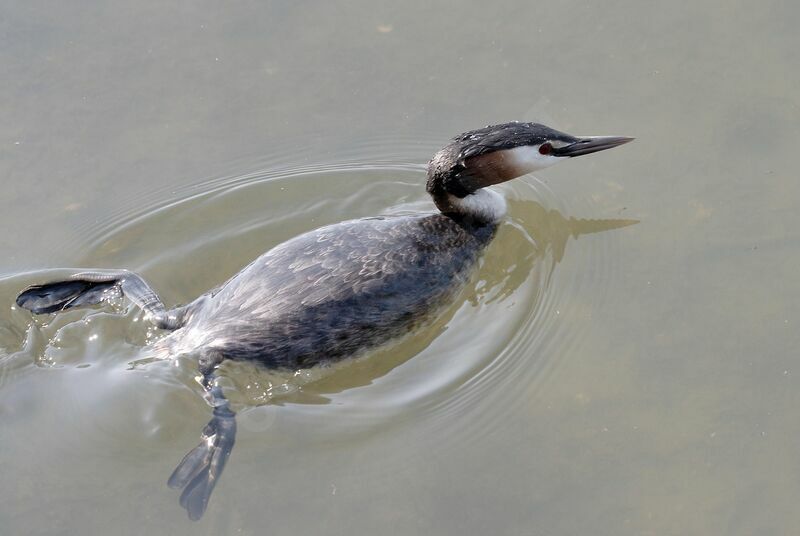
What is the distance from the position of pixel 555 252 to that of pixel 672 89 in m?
1.43

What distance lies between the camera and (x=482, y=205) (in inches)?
231

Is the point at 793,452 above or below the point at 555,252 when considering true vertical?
below

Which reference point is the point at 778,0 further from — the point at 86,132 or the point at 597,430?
the point at 86,132

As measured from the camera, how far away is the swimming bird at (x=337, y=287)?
4891 mm

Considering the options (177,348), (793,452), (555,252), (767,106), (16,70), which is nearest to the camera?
(793,452)

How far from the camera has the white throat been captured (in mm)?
5816

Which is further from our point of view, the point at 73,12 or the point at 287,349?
the point at 73,12

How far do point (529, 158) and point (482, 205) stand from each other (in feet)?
1.24

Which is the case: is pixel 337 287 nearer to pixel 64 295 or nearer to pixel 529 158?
pixel 529 158

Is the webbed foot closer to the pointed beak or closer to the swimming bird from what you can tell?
the swimming bird

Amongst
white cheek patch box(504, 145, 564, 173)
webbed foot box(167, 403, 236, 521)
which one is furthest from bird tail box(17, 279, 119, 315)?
white cheek patch box(504, 145, 564, 173)

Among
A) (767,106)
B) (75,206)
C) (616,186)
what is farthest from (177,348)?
(767,106)

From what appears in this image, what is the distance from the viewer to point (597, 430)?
16.1 feet

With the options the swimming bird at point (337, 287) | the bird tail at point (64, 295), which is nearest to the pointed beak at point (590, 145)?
the swimming bird at point (337, 287)
